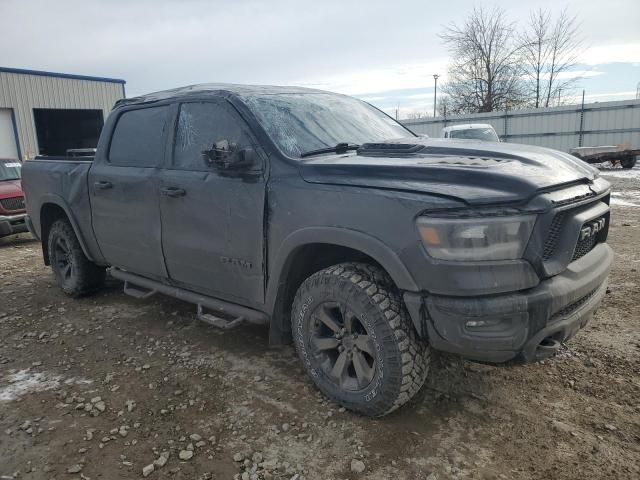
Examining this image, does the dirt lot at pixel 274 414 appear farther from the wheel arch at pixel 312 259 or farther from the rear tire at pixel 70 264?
the rear tire at pixel 70 264

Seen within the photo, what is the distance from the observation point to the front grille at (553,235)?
8.05ft

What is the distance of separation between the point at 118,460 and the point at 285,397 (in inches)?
39.7

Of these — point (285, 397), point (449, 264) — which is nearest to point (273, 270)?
point (285, 397)

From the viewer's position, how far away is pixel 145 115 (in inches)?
168

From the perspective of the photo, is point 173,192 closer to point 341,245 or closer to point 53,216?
point 341,245

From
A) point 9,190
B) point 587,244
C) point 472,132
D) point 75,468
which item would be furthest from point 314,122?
point 472,132

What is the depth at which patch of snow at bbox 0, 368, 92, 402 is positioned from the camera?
338cm

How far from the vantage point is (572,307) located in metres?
2.63

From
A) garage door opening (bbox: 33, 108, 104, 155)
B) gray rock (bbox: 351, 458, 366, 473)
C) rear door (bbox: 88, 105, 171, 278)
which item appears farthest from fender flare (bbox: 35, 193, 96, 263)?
garage door opening (bbox: 33, 108, 104, 155)

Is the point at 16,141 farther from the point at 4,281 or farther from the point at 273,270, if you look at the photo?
the point at 273,270

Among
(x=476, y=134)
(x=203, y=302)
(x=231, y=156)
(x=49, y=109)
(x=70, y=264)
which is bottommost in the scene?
(x=70, y=264)

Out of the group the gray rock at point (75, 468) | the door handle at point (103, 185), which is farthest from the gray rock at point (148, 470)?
the door handle at point (103, 185)

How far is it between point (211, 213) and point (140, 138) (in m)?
1.32

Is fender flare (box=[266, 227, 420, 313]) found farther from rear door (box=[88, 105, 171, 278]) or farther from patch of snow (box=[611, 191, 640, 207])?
patch of snow (box=[611, 191, 640, 207])
